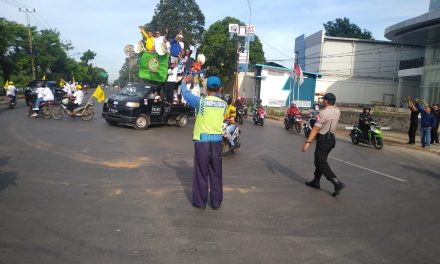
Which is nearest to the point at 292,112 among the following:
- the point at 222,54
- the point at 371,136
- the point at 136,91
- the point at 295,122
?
the point at 295,122

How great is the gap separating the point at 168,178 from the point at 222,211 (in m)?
2.08

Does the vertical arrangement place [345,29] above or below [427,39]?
above

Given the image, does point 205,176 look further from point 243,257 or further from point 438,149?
point 438,149

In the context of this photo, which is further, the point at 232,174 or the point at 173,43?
the point at 173,43

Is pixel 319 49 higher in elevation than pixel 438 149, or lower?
higher

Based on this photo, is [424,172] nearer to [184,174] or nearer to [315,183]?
[315,183]

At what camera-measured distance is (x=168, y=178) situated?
25.0 feet

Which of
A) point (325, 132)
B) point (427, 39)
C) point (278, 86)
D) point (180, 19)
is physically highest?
point (180, 19)

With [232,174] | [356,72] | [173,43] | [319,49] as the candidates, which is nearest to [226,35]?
[319,49]

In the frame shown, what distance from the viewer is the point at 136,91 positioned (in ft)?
53.6

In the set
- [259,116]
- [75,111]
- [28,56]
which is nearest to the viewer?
[75,111]

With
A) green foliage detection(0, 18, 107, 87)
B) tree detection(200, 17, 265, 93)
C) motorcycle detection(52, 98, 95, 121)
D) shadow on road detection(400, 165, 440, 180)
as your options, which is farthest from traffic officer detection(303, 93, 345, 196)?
tree detection(200, 17, 265, 93)

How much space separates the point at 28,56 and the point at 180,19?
24409mm

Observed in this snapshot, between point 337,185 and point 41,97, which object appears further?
point 41,97
